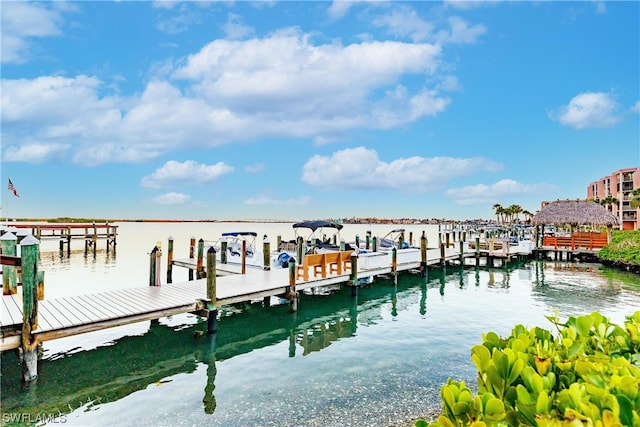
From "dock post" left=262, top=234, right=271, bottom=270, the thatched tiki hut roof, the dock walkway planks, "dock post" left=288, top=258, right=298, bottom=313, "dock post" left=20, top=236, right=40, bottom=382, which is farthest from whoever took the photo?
the thatched tiki hut roof

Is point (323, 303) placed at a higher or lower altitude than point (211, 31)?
lower

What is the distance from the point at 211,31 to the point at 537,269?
906 inches

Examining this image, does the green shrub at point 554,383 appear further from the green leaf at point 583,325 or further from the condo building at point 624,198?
the condo building at point 624,198

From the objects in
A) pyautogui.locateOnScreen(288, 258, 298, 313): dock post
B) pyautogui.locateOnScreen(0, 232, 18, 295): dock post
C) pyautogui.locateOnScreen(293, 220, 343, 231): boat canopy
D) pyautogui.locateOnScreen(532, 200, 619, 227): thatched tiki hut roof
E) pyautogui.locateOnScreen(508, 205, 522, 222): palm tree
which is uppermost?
pyautogui.locateOnScreen(508, 205, 522, 222): palm tree

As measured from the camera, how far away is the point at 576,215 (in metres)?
29.1

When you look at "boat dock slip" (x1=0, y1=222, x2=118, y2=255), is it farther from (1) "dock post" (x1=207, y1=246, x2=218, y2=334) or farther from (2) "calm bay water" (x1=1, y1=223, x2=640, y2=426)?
(1) "dock post" (x1=207, y1=246, x2=218, y2=334)

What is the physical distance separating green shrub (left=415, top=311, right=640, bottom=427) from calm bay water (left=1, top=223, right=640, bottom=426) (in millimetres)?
3839

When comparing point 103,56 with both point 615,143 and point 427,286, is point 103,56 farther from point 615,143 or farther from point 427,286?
point 615,143

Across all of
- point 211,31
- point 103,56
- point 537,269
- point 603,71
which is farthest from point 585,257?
point 103,56

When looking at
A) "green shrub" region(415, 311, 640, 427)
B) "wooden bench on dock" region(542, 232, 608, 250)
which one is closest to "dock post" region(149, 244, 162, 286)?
"green shrub" region(415, 311, 640, 427)

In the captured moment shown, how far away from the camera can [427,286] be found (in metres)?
17.4

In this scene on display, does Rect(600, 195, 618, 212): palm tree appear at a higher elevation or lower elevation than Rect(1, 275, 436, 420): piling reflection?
higher

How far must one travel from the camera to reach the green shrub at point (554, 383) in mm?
1444

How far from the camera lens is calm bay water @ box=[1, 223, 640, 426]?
5.99 metres
